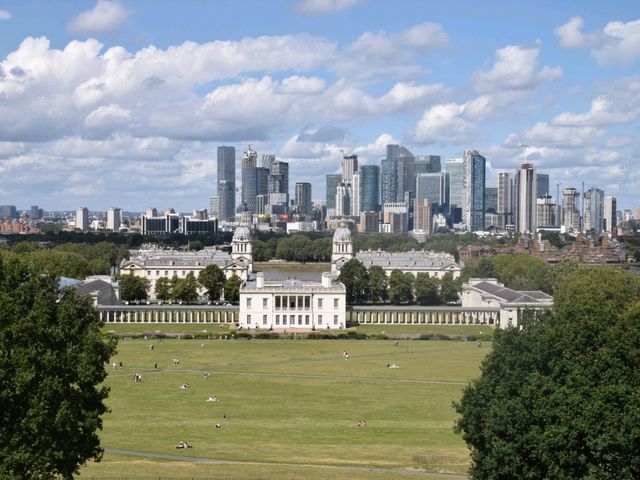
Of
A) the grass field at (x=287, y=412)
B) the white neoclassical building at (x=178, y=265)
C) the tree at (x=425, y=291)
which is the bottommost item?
the grass field at (x=287, y=412)

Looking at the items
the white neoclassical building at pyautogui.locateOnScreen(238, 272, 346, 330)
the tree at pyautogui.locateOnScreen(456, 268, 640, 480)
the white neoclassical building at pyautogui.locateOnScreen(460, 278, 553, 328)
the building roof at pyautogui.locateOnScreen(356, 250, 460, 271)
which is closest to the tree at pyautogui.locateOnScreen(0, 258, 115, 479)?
the tree at pyautogui.locateOnScreen(456, 268, 640, 480)

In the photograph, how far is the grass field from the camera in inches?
1784

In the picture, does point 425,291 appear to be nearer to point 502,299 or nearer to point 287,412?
point 502,299

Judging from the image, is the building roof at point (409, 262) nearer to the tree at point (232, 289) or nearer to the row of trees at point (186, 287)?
the row of trees at point (186, 287)

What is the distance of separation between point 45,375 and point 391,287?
100130mm

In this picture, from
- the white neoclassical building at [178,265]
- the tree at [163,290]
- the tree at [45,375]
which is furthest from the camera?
the white neoclassical building at [178,265]

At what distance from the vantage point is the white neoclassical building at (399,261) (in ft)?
541

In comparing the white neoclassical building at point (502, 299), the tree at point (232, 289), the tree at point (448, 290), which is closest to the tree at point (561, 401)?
the white neoclassical building at point (502, 299)

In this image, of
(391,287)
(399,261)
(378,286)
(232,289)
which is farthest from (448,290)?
(399,261)

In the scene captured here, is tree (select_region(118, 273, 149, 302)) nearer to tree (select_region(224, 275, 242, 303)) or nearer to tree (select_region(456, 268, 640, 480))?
tree (select_region(224, 275, 242, 303))

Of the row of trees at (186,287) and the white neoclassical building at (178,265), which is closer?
the row of trees at (186,287)

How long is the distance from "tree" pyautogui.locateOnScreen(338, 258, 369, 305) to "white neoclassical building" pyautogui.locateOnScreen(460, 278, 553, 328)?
42.9 ft

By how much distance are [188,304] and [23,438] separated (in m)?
95.3

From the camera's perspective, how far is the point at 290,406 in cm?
5969
